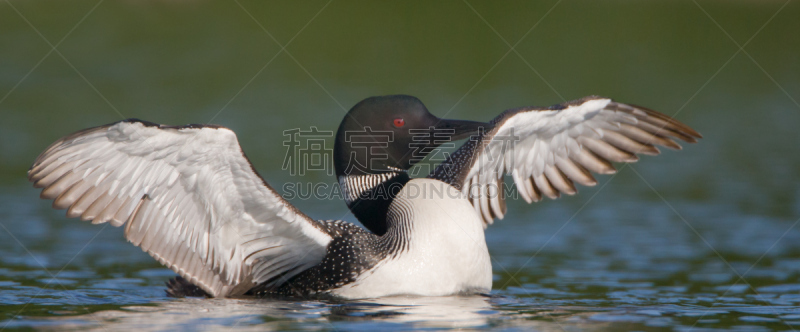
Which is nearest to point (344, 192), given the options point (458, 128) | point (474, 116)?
point (458, 128)

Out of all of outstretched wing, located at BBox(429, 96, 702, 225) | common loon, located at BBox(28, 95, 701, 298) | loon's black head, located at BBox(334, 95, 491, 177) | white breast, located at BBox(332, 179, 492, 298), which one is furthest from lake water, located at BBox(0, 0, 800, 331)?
loon's black head, located at BBox(334, 95, 491, 177)

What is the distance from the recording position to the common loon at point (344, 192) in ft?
18.2

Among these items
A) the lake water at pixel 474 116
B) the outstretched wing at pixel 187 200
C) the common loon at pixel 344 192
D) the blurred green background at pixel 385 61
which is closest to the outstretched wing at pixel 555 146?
the common loon at pixel 344 192

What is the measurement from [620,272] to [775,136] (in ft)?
30.1

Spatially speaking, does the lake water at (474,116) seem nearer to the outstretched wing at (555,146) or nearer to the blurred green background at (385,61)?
the blurred green background at (385,61)

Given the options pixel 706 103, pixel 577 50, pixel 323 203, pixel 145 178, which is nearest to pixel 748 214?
pixel 323 203

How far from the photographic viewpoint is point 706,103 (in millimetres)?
18125

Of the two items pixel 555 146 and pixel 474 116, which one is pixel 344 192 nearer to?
pixel 555 146

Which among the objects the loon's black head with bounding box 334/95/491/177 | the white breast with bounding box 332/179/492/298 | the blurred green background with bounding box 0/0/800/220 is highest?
the blurred green background with bounding box 0/0/800/220

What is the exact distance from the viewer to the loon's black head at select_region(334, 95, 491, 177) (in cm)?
645

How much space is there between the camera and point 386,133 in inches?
257

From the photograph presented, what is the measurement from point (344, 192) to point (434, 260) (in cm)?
111

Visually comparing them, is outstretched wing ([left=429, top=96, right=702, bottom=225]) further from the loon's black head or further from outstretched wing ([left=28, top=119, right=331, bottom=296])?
outstretched wing ([left=28, top=119, right=331, bottom=296])

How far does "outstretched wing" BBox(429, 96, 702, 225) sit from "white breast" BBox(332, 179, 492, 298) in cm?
84
